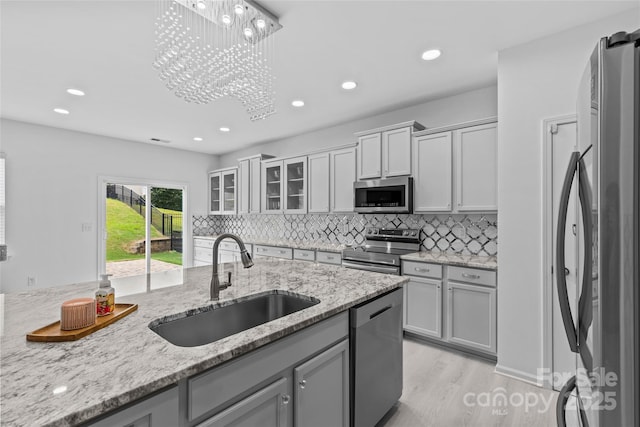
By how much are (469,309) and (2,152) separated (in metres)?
6.23

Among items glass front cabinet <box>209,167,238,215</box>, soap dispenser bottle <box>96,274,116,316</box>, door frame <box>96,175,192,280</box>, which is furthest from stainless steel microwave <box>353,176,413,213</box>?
door frame <box>96,175,192,280</box>

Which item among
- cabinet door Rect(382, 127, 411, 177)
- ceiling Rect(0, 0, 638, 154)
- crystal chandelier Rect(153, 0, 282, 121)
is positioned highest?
ceiling Rect(0, 0, 638, 154)

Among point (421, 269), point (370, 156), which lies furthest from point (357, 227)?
point (421, 269)

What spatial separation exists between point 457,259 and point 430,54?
191cm

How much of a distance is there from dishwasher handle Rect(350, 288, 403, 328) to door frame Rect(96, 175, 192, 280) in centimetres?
468

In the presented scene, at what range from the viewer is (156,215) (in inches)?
228

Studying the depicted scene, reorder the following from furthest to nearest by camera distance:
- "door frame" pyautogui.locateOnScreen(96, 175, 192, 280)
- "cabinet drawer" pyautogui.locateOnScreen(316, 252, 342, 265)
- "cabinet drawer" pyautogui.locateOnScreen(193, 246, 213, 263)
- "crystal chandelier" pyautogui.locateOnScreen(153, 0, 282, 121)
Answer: "cabinet drawer" pyautogui.locateOnScreen(193, 246, 213, 263), "door frame" pyautogui.locateOnScreen(96, 175, 192, 280), "cabinet drawer" pyautogui.locateOnScreen(316, 252, 342, 265), "crystal chandelier" pyautogui.locateOnScreen(153, 0, 282, 121)

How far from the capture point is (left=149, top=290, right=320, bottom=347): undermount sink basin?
128 cm

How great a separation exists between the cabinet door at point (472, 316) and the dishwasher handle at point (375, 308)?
1154 mm

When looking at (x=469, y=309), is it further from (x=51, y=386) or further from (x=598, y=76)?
(x=51, y=386)

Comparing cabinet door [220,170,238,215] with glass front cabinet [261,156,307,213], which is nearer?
glass front cabinet [261,156,307,213]

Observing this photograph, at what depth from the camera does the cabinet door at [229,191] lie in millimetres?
5820

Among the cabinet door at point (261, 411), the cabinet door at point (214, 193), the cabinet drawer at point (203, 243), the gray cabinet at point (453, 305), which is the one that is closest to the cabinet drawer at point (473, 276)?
the gray cabinet at point (453, 305)

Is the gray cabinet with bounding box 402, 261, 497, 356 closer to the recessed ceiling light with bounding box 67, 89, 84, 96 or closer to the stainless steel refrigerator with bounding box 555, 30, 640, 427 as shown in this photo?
the stainless steel refrigerator with bounding box 555, 30, 640, 427
